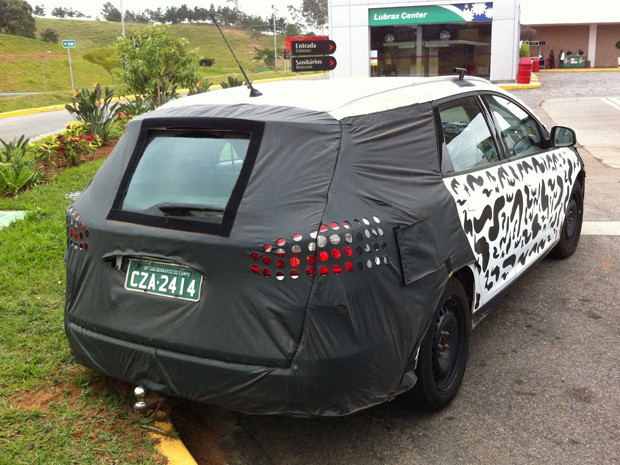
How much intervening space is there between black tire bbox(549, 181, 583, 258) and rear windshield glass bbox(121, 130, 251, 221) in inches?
144

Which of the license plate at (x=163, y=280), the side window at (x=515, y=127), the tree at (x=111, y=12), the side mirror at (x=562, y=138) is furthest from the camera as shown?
the tree at (x=111, y=12)

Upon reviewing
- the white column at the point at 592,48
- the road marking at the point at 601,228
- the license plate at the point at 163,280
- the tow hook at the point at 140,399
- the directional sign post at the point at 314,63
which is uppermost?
the white column at the point at 592,48

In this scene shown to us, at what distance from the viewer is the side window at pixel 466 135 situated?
377 centimetres

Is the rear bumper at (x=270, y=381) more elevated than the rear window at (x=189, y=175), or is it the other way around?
the rear window at (x=189, y=175)

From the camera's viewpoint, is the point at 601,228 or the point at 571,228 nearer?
the point at 571,228

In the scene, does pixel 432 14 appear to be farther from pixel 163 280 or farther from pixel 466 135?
pixel 163 280

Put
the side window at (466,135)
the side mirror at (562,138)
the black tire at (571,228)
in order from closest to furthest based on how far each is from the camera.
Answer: the side window at (466,135)
the side mirror at (562,138)
the black tire at (571,228)

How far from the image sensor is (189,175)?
3094mm

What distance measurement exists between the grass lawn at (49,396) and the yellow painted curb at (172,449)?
0.04 metres

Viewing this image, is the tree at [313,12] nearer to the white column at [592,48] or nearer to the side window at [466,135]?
the white column at [592,48]

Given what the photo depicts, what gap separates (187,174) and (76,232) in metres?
0.69

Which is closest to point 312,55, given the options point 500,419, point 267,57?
point 500,419

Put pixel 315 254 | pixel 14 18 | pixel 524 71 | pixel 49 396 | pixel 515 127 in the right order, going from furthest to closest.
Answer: pixel 14 18 → pixel 524 71 → pixel 515 127 → pixel 49 396 → pixel 315 254

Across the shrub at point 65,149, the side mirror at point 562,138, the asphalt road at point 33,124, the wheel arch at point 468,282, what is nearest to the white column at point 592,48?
the asphalt road at point 33,124
